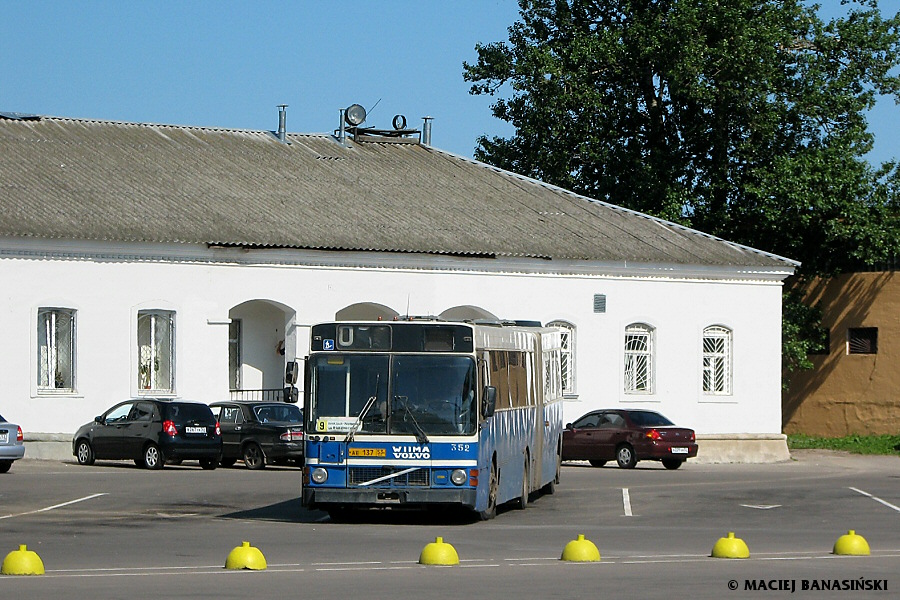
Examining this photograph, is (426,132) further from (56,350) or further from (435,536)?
(435,536)

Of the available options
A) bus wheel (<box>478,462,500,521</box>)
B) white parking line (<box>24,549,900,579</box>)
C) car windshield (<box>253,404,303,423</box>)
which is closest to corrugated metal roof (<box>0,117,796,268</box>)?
car windshield (<box>253,404,303,423</box>)

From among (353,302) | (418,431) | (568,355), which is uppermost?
(353,302)

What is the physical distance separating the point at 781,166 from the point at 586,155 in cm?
639

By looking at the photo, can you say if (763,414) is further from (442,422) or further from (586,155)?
(442,422)

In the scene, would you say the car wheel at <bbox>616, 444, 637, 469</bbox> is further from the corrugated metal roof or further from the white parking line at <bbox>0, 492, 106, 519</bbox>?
the white parking line at <bbox>0, 492, 106, 519</bbox>

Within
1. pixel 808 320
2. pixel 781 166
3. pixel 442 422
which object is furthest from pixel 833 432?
pixel 442 422

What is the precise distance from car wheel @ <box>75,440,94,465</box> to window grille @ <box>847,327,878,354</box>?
23804mm

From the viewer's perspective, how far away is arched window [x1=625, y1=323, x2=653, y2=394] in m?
40.4

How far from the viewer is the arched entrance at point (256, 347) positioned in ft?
124

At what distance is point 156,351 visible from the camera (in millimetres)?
35781

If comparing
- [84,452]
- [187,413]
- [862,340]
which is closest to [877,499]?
[187,413]

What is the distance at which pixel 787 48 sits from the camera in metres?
46.9

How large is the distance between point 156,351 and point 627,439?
11.1 m

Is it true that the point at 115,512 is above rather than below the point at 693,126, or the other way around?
below
